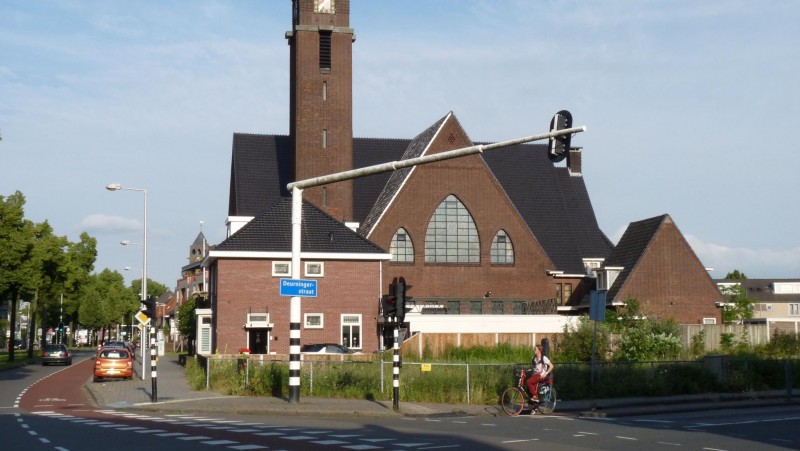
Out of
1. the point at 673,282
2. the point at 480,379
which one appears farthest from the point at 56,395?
the point at 673,282

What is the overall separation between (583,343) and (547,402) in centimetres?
1358

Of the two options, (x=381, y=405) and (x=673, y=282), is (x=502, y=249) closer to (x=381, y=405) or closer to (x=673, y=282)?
(x=673, y=282)

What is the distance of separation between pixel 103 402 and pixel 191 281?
82810 mm

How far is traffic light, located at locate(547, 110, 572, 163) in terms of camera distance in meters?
16.6

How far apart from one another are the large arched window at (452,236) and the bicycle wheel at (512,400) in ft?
115

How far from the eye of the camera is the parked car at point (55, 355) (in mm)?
62375

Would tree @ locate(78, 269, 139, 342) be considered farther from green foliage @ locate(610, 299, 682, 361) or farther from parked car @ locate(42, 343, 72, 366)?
green foliage @ locate(610, 299, 682, 361)

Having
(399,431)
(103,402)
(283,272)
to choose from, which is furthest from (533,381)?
(283,272)

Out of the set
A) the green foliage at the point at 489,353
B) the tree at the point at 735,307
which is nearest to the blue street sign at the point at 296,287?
the green foliage at the point at 489,353

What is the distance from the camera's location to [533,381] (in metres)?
24.2

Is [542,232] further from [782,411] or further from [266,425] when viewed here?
[266,425]

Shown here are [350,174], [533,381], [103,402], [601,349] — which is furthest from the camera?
[601,349]

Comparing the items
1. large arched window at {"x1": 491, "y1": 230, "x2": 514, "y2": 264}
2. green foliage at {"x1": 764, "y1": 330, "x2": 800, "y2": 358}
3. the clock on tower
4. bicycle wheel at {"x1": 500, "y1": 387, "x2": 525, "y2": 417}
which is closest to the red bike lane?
bicycle wheel at {"x1": 500, "y1": 387, "x2": 525, "y2": 417}

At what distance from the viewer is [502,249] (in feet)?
198
